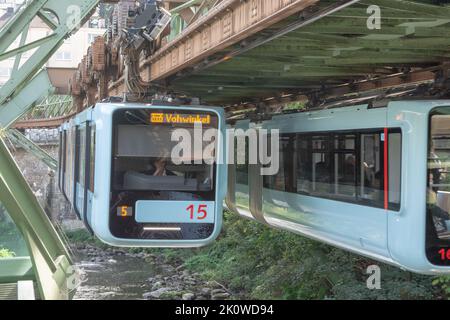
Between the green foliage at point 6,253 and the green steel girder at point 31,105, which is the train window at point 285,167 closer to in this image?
the green steel girder at point 31,105

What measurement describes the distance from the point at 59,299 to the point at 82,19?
785 centimetres

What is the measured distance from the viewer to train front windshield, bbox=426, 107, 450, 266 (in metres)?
6.98

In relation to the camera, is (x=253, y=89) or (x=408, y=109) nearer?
(x=408, y=109)

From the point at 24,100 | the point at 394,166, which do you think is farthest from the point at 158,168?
the point at 24,100

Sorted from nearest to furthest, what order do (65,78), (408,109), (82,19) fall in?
1. (408,109)
2. (82,19)
3. (65,78)

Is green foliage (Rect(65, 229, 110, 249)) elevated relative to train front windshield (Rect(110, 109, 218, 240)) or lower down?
lower down

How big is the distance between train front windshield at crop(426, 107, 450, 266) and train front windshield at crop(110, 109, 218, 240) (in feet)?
9.42

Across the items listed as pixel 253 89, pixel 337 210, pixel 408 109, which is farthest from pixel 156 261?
pixel 408 109

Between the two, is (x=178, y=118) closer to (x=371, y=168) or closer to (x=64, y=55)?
(x=371, y=168)

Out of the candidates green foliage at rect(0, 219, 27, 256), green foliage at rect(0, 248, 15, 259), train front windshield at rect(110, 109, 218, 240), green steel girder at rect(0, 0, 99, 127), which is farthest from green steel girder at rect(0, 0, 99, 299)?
train front windshield at rect(110, 109, 218, 240)

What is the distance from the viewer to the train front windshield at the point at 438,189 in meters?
6.98

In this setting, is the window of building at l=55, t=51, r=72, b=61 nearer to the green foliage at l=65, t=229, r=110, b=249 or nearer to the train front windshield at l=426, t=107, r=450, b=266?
the green foliage at l=65, t=229, r=110, b=249
